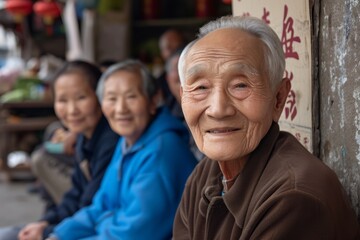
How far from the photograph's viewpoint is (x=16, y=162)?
25.2ft

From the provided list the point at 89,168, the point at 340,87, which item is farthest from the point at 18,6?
the point at 340,87

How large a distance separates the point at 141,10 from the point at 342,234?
686 cm

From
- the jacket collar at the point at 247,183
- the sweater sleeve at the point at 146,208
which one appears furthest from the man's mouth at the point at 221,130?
the sweater sleeve at the point at 146,208

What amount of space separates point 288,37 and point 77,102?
5.27ft

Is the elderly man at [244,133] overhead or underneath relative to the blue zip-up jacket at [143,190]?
overhead

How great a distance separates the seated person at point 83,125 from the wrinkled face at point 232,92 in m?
1.71

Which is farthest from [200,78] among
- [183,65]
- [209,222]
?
[209,222]

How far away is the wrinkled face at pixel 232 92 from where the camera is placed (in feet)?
5.48

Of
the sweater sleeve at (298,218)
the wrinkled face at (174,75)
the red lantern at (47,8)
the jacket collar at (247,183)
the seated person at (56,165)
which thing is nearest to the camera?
the sweater sleeve at (298,218)

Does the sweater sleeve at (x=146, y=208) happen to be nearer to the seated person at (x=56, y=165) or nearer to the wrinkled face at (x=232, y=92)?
the wrinkled face at (x=232, y=92)

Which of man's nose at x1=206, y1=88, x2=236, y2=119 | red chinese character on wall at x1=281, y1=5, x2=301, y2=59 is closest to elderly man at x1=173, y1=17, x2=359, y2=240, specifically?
man's nose at x1=206, y1=88, x2=236, y2=119

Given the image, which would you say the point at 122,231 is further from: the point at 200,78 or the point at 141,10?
the point at 141,10

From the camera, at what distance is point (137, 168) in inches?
106

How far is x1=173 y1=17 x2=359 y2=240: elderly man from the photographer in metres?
1.55
